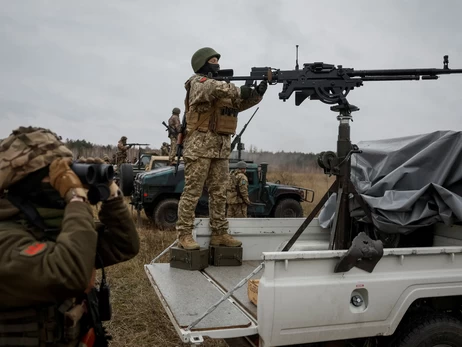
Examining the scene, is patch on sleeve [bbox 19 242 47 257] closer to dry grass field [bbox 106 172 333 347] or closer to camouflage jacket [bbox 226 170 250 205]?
dry grass field [bbox 106 172 333 347]

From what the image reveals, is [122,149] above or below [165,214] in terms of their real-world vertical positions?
above

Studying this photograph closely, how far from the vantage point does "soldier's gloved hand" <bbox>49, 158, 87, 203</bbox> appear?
183cm

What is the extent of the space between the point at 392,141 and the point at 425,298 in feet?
5.55

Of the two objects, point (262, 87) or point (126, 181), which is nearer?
point (126, 181)

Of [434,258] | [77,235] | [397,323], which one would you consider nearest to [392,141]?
[434,258]

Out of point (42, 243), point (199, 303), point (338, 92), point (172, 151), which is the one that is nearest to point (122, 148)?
point (172, 151)

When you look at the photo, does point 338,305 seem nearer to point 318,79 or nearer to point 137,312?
point 318,79

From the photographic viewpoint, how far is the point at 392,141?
14.0 ft

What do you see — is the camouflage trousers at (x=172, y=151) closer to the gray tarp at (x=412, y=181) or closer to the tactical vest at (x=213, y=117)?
the tactical vest at (x=213, y=117)

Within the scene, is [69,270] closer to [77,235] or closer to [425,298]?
[77,235]

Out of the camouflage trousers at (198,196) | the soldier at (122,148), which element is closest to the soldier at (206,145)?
the camouflage trousers at (198,196)

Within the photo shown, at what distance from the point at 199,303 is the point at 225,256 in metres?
1.06

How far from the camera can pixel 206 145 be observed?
427cm

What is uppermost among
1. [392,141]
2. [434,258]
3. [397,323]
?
[392,141]
